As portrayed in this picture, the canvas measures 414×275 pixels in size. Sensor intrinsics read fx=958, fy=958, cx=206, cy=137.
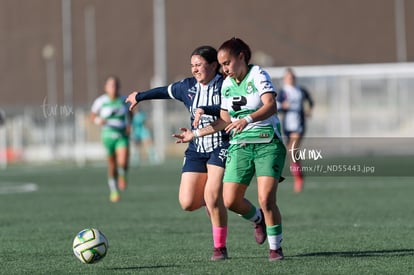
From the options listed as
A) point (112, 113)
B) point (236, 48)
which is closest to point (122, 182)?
point (112, 113)

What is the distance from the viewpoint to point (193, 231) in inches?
496

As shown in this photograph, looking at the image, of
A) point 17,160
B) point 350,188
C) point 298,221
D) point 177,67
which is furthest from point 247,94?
point 177,67

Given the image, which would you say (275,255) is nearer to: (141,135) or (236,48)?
(236,48)

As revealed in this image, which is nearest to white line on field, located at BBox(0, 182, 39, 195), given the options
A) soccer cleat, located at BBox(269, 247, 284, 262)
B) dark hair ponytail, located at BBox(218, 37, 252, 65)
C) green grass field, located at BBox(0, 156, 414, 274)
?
green grass field, located at BBox(0, 156, 414, 274)

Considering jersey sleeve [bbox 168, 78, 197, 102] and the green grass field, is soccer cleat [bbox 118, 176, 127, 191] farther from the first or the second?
jersey sleeve [bbox 168, 78, 197, 102]

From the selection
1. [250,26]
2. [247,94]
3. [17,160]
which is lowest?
[17,160]

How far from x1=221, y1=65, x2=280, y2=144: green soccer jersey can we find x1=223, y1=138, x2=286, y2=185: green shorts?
0.07 meters

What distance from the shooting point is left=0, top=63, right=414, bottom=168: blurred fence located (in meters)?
40.8

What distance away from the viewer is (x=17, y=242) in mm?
11539

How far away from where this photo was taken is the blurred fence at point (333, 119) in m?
40.8

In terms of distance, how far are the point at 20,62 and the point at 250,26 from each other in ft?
50.7

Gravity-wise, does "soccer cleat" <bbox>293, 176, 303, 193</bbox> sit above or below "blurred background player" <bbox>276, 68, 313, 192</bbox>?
below

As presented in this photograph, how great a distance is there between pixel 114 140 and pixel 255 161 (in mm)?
9810

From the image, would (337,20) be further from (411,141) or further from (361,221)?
(361,221)
